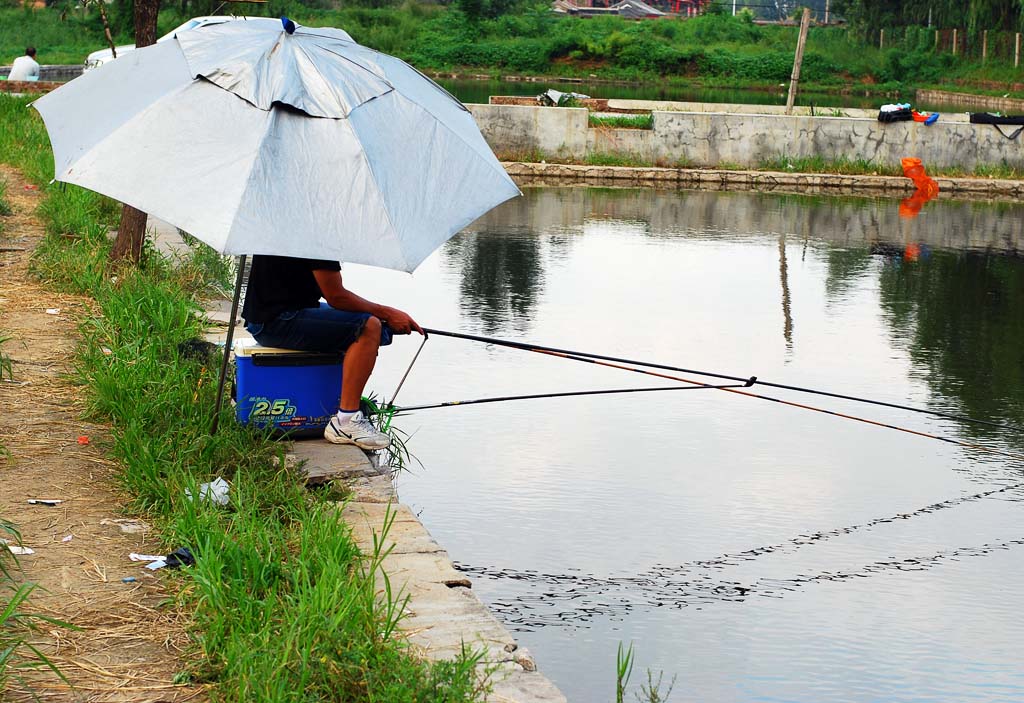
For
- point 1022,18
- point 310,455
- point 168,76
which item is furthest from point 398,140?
point 1022,18

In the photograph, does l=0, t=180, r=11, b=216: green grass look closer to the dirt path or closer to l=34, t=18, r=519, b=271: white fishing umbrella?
the dirt path

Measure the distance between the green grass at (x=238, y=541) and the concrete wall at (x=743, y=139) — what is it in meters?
13.7

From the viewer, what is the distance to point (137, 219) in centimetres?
918

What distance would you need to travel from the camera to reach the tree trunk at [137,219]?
9203mm

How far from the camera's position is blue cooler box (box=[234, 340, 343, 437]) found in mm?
5965

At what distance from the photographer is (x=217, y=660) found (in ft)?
12.7

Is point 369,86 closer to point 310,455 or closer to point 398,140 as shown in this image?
point 398,140

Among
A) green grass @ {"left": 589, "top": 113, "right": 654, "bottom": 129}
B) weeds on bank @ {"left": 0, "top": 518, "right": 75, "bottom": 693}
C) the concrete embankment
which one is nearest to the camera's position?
weeds on bank @ {"left": 0, "top": 518, "right": 75, "bottom": 693}

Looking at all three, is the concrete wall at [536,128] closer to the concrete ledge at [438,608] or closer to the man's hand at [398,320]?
the man's hand at [398,320]

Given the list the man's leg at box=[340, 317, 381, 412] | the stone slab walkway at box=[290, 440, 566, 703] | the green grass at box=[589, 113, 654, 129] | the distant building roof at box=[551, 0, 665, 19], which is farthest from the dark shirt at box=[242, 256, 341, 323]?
the distant building roof at box=[551, 0, 665, 19]

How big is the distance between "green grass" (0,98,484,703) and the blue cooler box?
0.18m

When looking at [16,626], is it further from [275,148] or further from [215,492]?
[275,148]

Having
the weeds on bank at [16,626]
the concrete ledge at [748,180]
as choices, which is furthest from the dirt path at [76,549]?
the concrete ledge at [748,180]

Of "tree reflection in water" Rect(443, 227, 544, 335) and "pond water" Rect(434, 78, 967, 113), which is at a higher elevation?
"pond water" Rect(434, 78, 967, 113)
